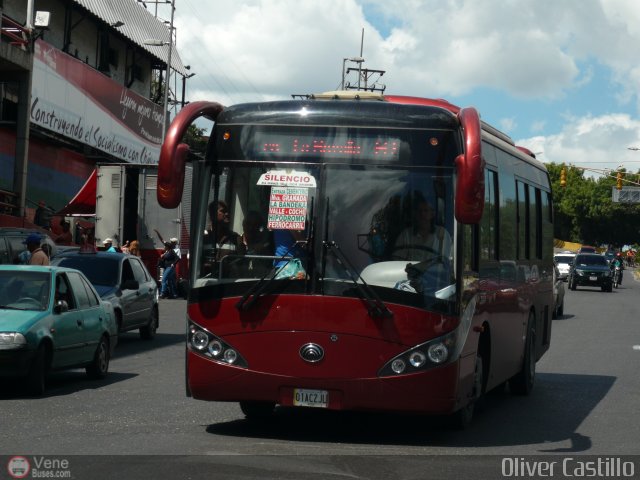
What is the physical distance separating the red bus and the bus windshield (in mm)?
11

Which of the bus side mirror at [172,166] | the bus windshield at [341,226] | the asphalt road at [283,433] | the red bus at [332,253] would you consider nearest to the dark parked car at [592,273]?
the asphalt road at [283,433]

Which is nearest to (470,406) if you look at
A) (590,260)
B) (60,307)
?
(60,307)

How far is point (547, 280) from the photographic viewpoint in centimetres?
1641

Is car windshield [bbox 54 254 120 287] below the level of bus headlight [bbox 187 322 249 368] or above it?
above

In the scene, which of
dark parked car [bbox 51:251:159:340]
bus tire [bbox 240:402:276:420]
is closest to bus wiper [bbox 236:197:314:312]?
bus tire [bbox 240:402:276:420]

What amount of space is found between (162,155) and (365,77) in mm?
69989

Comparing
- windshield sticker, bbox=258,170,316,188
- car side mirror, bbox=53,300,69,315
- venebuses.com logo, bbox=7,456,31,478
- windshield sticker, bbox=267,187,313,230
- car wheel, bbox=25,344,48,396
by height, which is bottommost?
venebuses.com logo, bbox=7,456,31,478

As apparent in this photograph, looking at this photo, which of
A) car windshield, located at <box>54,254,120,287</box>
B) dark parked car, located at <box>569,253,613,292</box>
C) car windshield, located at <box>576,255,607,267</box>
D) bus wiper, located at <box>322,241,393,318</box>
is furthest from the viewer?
car windshield, located at <box>576,255,607,267</box>

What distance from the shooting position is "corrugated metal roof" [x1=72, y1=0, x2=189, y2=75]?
4631 centimetres

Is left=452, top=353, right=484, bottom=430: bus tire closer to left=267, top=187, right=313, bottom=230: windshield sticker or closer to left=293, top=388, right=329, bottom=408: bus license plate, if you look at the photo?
left=293, top=388, right=329, bottom=408: bus license plate

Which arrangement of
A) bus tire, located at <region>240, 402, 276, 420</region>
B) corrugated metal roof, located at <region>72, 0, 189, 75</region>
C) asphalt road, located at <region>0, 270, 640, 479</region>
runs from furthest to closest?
corrugated metal roof, located at <region>72, 0, 189, 75</region>
bus tire, located at <region>240, 402, 276, 420</region>
asphalt road, located at <region>0, 270, 640, 479</region>

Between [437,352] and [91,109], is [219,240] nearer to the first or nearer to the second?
[437,352]

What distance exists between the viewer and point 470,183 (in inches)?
361

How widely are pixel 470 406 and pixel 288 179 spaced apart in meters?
2.76
